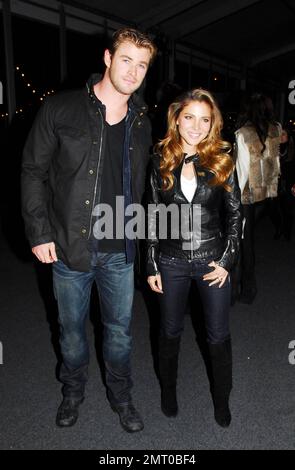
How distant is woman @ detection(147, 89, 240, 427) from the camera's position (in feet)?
6.62

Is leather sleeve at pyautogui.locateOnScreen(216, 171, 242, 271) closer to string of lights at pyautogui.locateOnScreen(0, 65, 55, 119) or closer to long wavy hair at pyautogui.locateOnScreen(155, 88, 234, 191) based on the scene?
long wavy hair at pyautogui.locateOnScreen(155, 88, 234, 191)

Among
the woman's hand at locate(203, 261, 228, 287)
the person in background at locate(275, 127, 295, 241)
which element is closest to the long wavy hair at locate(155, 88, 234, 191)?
the woman's hand at locate(203, 261, 228, 287)

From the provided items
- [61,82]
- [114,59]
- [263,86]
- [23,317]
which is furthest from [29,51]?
[263,86]

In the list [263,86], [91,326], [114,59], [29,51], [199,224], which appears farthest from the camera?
[263,86]

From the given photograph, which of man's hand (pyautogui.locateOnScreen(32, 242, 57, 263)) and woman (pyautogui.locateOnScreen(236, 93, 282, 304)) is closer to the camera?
man's hand (pyautogui.locateOnScreen(32, 242, 57, 263))

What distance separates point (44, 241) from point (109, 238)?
31 cm

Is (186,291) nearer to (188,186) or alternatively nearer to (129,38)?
(188,186)

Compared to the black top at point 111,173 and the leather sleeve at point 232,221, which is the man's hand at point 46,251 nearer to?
the black top at point 111,173

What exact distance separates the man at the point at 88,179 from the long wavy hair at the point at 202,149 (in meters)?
0.13

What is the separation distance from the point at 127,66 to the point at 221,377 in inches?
61.0

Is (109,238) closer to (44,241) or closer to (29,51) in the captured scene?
(44,241)

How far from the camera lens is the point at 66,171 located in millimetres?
1968

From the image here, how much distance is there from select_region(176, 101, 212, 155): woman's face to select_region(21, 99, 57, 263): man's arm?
59cm

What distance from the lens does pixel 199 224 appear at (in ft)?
6.68
